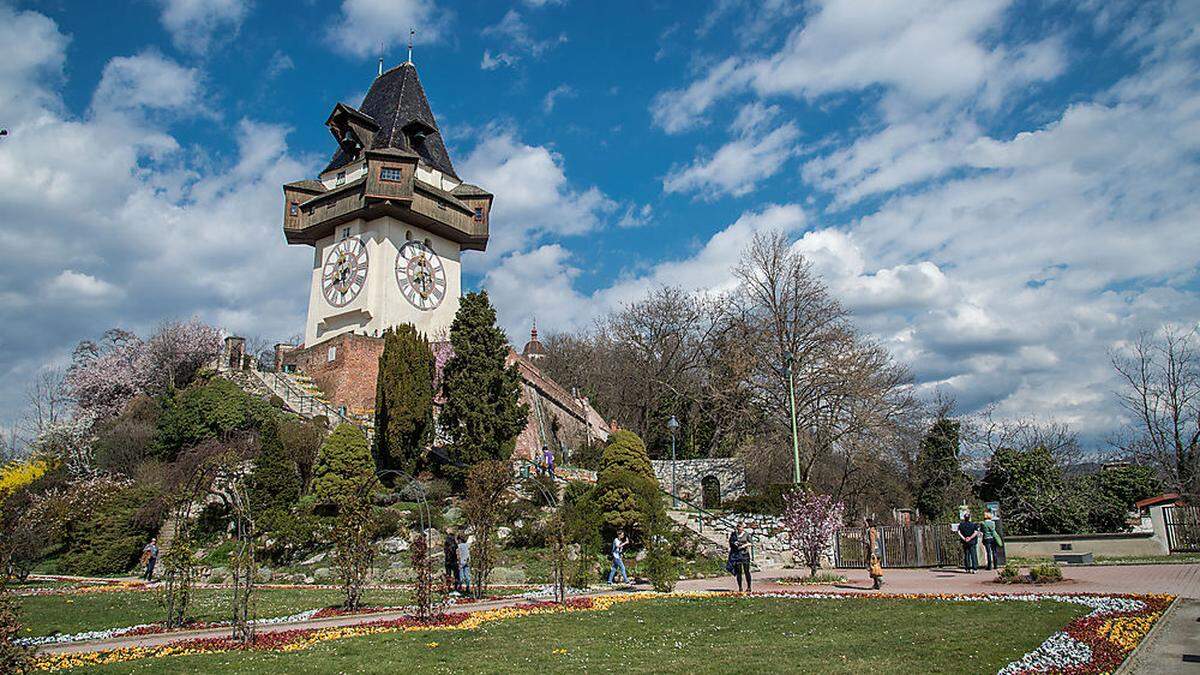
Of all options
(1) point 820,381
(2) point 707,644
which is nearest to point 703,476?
(1) point 820,381

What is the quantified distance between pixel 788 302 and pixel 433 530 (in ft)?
64.9

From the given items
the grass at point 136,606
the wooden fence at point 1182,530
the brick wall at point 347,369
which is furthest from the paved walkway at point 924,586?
the brick wall at point 347,369

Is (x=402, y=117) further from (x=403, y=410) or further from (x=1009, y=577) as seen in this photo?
(x=1009, y=577)

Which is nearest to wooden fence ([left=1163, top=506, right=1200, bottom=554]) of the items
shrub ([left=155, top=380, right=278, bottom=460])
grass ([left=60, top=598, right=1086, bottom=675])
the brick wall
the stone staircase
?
the stone staircase

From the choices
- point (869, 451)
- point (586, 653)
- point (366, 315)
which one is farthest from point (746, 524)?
point (366, 315)

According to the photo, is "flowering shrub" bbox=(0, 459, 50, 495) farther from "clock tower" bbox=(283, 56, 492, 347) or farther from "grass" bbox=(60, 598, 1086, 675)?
"grass" bbox=(60, 598, 1086, 675)

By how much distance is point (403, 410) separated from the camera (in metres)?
27.5

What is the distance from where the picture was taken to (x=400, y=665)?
8180mm

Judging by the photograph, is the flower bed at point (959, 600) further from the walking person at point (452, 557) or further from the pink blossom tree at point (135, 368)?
the pink blossom tree at point (135, 368)

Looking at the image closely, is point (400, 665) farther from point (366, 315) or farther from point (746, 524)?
point (366, 315)

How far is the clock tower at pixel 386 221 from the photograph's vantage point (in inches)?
1497

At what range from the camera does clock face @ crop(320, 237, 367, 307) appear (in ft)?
127

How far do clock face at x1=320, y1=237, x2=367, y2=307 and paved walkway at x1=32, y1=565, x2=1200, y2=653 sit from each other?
25.6 m

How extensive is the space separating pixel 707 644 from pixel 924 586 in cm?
872
